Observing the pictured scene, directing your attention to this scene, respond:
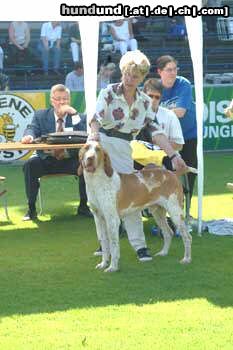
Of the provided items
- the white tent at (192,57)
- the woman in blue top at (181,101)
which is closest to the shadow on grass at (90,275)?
the white tent at (192,57)

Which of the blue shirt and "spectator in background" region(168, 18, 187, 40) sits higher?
"spectator in background" region(168, 18, 187, 40)

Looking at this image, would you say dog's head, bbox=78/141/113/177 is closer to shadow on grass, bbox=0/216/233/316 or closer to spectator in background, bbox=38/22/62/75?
shadow on grass, bbox=0/216/233/316

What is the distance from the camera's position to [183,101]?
7820 mm

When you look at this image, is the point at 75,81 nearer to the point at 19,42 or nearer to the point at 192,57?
the point at 19,42

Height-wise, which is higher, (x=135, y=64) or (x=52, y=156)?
(x=135, y=64)

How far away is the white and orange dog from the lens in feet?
20.1

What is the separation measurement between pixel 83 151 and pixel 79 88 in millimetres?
8537

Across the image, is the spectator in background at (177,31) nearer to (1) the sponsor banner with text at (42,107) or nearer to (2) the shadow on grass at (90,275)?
(1) the sponsor banner with text at (42,107)

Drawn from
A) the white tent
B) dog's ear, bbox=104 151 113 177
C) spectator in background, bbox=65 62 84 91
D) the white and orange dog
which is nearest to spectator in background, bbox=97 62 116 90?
spectator in background, bbox=65 62 84 91

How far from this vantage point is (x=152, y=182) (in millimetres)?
6496

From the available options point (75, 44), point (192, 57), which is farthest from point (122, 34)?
point (192, 57)

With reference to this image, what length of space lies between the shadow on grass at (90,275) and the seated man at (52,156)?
3.15 feet

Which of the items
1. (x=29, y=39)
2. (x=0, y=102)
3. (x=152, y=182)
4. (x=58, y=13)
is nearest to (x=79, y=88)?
(x=0, y=102)

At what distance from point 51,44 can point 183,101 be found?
32.1 feet
